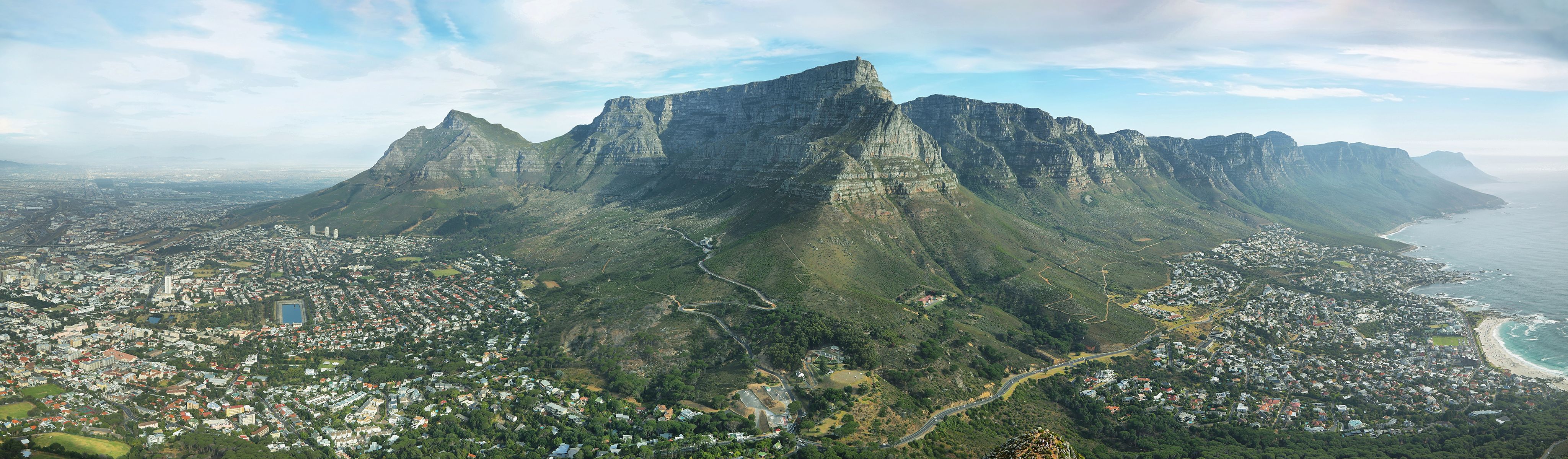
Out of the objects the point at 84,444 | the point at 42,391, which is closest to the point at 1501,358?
the point at 84,444

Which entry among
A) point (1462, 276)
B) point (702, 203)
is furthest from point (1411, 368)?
point (702, 203)

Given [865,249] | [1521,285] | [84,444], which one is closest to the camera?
[84,444]

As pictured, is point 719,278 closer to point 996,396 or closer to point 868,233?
point 868,233

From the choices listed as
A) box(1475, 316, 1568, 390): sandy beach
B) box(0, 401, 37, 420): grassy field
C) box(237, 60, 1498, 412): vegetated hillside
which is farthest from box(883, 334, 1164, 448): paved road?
box(0, 401, 37, 420): grassy field

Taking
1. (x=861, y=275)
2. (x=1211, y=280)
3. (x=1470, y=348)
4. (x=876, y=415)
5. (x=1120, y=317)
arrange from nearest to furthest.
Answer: (x=876, y=415), (x=1470, y=348), (x=1120, y=317), (x=861, y=275), (x=1211, y=280)

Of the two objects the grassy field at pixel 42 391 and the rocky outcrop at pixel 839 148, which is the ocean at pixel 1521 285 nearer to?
the rocky outcrop at pixel 839 148

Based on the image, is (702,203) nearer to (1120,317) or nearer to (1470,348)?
(1120,317)
